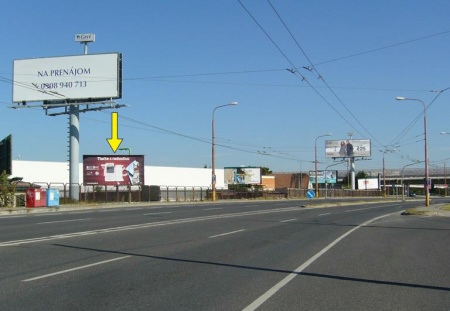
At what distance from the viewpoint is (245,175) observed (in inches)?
3777

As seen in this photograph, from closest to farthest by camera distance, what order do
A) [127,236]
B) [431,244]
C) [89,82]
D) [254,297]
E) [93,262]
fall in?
[254,297]
[93,262]
[431,244]
[127,236]
[89,82]

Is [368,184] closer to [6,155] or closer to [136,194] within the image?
[136,194]

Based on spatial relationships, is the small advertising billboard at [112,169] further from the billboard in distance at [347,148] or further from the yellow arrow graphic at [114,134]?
the billboard in distance at [347,148]

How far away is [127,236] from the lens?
1659 cm

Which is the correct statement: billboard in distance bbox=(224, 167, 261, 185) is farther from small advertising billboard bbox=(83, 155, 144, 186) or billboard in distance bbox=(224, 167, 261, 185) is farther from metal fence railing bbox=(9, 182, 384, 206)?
small advertising billboard bbox=(83, 155, 144, 186)

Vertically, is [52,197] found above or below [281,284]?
above

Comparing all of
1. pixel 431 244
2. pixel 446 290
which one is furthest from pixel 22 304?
pixel 431 244

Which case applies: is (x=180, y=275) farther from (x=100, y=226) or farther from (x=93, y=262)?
(x=100, y=226)

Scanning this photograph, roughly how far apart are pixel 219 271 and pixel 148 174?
247 ft

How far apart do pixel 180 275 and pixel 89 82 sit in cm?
4173

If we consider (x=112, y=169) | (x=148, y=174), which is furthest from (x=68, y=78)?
(x=148, y=174)

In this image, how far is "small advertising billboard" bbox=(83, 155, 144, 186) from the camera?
53969mm

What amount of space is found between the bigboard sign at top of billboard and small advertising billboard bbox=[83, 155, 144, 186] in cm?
805

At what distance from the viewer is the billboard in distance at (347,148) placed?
392ft
